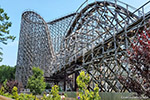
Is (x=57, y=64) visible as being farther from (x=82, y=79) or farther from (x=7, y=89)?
(x=82, y=79)

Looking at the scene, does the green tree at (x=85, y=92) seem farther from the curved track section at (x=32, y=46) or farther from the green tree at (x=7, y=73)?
the green tree at (x=7, y=73)

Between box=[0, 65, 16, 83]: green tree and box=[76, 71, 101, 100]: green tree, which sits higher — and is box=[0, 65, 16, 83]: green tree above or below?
above

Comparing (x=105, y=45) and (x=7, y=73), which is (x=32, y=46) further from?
(x=7, y=73)

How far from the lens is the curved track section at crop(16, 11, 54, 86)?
27831 mm

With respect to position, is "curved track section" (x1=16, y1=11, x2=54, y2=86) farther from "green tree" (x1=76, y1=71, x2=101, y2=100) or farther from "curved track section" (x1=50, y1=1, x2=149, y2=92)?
"green tree" (x1=76, y1=71, x2=101, y2=100)

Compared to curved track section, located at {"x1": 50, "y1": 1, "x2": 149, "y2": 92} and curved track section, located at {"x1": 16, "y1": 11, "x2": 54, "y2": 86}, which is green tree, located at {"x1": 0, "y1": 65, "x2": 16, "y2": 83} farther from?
curved track section, located at {"x1": 50, "y1": 1, "x2": 149, "y2": 92}

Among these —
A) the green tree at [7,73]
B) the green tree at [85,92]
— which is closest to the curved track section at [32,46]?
the green tree at [7,73]

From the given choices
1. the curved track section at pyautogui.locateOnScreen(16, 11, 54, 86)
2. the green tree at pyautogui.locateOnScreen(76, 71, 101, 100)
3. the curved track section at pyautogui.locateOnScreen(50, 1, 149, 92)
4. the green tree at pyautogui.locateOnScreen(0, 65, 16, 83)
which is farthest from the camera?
the green tree at pyautogui.locateOnScreen(0, 65, 16, 83)

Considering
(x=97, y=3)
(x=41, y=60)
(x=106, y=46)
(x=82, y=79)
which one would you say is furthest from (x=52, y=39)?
(x=82, y=79)

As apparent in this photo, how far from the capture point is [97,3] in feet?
54.1

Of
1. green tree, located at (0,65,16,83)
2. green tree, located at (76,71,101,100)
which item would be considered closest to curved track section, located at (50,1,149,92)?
green tree, located at (76,71,101,100)

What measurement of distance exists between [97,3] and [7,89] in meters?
12.8

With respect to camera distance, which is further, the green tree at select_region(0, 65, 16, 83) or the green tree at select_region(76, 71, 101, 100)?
the green tree at select_region(0, 65, 16, 83)

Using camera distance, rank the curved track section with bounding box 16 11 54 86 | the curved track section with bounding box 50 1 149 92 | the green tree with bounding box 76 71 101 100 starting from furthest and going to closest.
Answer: the curved track section with bounding box 16 11 54 86 < the curved track section with bounding box 50 1 149 92 < the green tree with bounding box 76 71 101 100
